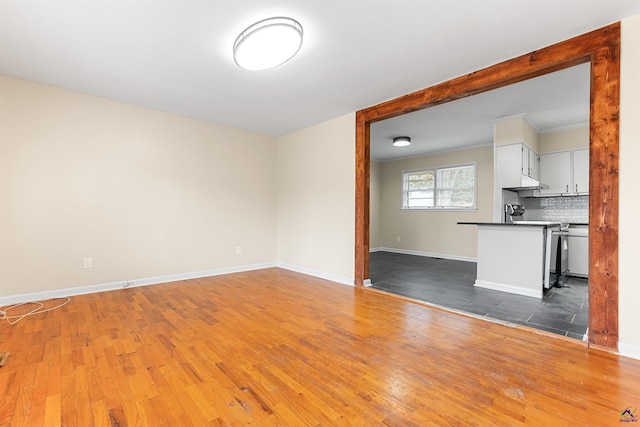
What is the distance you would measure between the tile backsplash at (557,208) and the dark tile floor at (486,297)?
119cm

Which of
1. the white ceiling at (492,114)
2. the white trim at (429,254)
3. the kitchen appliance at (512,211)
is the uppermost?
the white ceiling at (492,114)

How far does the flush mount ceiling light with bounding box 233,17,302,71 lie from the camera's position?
2068 millimetres

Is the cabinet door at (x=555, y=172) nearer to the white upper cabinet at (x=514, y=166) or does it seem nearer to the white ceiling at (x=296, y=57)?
the white upper cabinet at (x=514, y=166)

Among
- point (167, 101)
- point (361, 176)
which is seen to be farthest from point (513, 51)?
point (167, 101)

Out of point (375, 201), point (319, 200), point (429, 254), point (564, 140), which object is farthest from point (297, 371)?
point (375, 201)

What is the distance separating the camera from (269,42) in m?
2.15

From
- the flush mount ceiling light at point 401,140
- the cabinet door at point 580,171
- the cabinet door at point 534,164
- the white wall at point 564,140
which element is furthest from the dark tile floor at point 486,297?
the flush mount ceiling light at point 401,140

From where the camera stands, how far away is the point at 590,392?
1623 mm

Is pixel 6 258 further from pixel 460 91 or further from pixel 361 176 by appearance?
pixel 460 91

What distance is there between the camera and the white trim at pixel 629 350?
2.00 m

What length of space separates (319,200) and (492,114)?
2903 millimetres

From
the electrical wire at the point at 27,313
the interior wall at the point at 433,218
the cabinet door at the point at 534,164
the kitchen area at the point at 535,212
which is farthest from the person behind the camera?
the interior wall at the point at 433,218

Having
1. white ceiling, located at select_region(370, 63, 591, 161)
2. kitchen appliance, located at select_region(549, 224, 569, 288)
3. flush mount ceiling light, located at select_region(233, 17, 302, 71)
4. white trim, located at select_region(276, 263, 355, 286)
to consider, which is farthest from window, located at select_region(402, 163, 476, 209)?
flush mount ceiling light, located at select_region(233, 17, 302, 71)

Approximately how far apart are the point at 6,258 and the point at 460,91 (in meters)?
5.07
